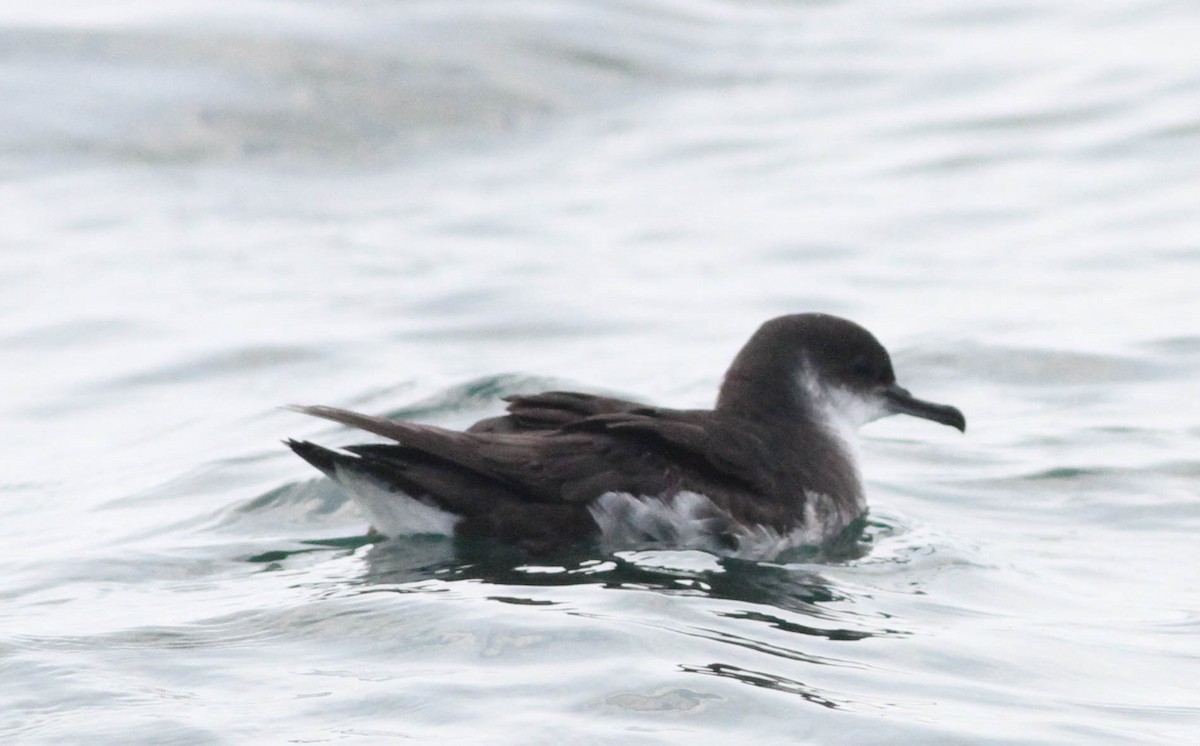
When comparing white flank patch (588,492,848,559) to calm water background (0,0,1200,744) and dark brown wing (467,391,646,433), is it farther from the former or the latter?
dark brown wing (467,391,646,433)

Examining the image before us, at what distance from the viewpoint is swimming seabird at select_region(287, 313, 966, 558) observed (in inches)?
260

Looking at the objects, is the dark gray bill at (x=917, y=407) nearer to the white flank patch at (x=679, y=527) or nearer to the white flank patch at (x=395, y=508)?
the white flank patch at (x=679, y=527)

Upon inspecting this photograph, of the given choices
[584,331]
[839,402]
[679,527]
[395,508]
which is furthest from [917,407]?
[584,331]

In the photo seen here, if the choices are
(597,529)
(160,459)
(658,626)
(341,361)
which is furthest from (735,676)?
(341,361)

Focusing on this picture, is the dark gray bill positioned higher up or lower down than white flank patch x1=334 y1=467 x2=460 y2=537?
Answer: higher up

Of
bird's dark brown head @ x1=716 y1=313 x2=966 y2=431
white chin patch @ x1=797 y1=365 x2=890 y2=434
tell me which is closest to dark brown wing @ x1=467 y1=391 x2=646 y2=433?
bird's dark brown head @ x1=716 y1=313 x2=966 y2=431

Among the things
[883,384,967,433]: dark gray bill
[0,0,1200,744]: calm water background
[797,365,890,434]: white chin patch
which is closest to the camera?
[0,0,1200,744]: calm water background

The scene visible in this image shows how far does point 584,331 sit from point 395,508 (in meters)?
5.08

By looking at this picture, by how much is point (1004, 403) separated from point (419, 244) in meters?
5.56

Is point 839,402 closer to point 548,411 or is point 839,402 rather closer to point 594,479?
point 548,411

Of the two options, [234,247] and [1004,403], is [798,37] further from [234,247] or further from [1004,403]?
[1004,403]

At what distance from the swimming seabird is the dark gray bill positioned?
0.81 m

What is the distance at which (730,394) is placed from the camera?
768 cm

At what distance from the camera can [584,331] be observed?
38.4ft
